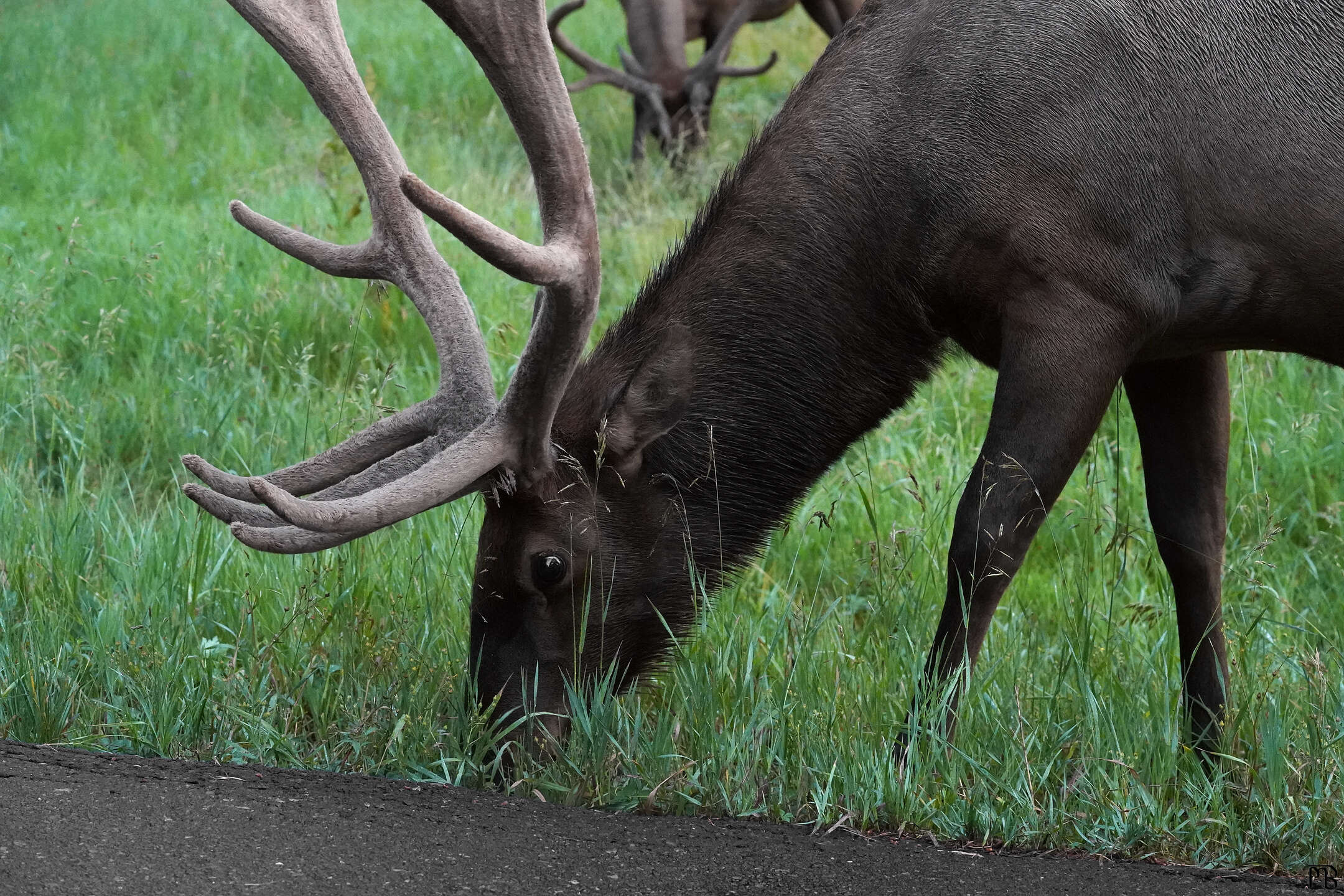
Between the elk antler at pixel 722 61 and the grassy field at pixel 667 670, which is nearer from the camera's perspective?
the grassy field at pixel 667 670

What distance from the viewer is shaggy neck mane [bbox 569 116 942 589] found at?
368 centimetres

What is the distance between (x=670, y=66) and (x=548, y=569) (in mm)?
8502

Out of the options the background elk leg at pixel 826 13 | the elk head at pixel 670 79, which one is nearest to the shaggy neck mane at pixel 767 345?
the elk head at pixel 670 79

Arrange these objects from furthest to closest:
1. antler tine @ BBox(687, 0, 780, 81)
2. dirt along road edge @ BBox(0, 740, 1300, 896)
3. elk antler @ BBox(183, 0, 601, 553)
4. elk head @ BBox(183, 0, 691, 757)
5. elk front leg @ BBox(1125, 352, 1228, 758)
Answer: antler tine @ BBox(687, 0, 780, 81) → elk front leg @ BBox(1125, 352, 1228, 758) → elk head @ BBox(183, 0, 691, 757) → elk antler @ BBox(183, 0, 601, 553) → dirt along road edge @ BBox(0, 740, 1300, 896)

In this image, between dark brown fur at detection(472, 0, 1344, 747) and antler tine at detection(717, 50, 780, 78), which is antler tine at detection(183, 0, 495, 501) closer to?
dark brown fur at detection(472, 0, 1344, 747)

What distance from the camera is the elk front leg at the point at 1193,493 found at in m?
3.95

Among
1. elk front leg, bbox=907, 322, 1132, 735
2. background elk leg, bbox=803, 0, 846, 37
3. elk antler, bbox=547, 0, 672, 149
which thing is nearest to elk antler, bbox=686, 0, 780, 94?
elk antler, bbox=547, 0, 672, 149

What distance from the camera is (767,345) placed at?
3758 mm

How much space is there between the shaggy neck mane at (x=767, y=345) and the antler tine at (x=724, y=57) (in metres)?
7.80

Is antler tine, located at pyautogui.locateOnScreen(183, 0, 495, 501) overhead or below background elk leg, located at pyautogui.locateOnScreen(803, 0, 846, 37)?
below

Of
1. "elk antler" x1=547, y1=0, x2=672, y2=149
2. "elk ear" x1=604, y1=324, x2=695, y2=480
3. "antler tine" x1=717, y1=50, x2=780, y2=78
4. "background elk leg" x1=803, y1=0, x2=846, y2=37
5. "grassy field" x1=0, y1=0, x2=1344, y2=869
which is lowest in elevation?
"grassy field" x1=0, y1=0, x2=1344, y2=869

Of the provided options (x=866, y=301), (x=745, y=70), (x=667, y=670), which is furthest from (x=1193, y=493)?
(x=745, y=70)

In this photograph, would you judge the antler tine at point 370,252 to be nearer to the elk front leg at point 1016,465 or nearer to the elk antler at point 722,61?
the elk front leg at point 1016,465

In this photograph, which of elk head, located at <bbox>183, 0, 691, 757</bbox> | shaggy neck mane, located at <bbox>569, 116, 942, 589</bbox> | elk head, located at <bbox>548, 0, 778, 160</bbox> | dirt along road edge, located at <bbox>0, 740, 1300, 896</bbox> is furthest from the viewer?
elk head, located at <bbox>548, 0, 778, 160</bbox>
